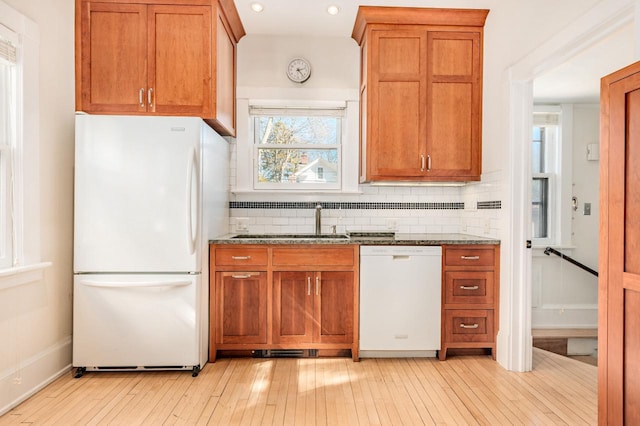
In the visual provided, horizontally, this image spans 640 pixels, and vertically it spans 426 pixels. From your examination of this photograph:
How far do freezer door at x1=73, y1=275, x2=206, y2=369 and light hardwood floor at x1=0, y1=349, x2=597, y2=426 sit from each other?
0.46 ft

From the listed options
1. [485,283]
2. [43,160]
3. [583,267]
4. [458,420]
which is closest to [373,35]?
[485,283]

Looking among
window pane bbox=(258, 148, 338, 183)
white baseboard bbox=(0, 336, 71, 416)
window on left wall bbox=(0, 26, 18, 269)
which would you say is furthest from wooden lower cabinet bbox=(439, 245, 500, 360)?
window on left wall bbox=(0, 26, 18, 269)

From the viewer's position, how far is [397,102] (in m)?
3.28

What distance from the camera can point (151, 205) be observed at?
266 cm

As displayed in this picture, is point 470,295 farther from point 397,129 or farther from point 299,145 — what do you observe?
point 299,145

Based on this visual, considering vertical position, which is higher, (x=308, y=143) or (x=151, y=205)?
(x=308, y=143)

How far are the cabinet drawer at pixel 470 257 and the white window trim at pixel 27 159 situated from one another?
8.97 feet

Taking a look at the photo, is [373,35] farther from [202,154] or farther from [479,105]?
[202,154]

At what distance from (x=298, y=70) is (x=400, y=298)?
2.17 metres

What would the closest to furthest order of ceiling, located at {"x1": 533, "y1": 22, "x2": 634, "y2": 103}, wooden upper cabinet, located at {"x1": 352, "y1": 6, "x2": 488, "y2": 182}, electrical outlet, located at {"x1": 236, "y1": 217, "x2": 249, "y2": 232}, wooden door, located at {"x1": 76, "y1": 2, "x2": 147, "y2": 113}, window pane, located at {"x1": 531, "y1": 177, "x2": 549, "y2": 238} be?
1. wooden door, located at {"x1": 76, "y1": 2, "x2": 147, "y2": 113}
2. ceiling, located at {"x1": 533, "y1": 22, "x2": 634, "y2": 103}
3. wooden upper cabinet, located at {"x1": 352, "y1": 6, "x2": 488, "y2": 182}
4. electrical outlet, located at {"x1": 236, "y1": 217, "x2": 249, "y2": 232}
5. window pane, located at {"x1": 531, "y1": 177, "x2": 549, "y2": 238}

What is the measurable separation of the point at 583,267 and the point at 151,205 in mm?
4267

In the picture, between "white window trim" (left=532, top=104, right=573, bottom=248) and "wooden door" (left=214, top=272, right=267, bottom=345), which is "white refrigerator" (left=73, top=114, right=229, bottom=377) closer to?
"wooden door" (left=214, top=272, right=267, bottom=345)

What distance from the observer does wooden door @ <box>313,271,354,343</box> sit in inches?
118

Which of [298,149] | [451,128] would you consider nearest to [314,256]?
[298,149]
